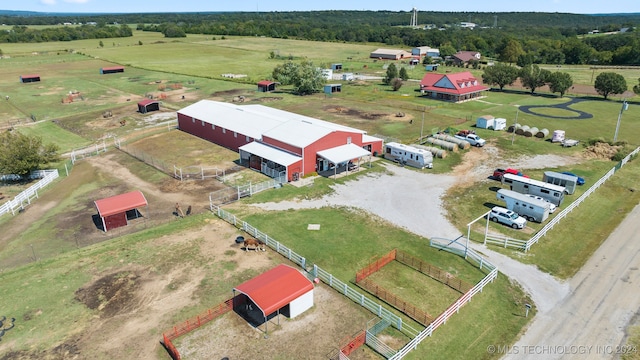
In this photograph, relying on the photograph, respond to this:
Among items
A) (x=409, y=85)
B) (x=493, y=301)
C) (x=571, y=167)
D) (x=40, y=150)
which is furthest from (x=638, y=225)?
(x=409, y=85)

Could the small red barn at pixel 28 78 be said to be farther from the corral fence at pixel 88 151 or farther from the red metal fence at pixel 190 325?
the red metal fence at pixel 190 325

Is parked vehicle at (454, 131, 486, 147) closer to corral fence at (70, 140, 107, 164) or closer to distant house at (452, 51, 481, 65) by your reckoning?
corral fence at (70, 140, 107, 164)

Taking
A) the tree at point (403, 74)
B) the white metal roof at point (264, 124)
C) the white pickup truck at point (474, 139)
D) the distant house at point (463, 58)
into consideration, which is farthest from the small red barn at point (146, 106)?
the distant house at point (463, 58)

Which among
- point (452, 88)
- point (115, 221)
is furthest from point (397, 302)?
point (452, 88)

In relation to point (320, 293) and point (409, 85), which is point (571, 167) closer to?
point (320, 293)

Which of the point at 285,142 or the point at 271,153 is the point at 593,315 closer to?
the point at 285,142
